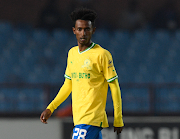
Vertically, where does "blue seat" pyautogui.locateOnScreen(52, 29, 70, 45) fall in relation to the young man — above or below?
above

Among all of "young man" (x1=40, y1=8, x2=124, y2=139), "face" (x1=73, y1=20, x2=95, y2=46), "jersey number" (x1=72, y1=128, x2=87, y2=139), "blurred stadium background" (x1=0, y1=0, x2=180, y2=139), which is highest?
"blurred stadium background" (x1=0, y1=0, x2=180, y2=139)

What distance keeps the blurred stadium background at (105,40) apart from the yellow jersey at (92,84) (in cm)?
357

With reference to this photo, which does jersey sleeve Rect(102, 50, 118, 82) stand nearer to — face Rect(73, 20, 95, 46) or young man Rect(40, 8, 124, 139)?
young man Rect(40, 8, 124, 139)

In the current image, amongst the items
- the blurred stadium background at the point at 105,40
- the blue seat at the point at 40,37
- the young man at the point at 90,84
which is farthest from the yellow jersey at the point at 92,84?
the blue seat at the point at 40,37

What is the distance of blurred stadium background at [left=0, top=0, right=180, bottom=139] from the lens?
6.45 metres

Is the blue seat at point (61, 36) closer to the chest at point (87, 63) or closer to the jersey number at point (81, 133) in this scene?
the chest at point (87, 63)

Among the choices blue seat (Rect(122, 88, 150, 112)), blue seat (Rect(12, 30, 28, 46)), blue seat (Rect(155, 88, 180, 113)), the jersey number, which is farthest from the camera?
blue seat (Rect(12, 30, 28, 46))

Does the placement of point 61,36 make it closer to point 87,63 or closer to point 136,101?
point 136,101

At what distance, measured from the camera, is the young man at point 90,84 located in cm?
241

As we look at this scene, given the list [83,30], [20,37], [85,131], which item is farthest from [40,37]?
[85,131]

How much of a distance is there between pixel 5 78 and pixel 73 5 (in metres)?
2.15

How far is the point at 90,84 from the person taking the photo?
2436mm

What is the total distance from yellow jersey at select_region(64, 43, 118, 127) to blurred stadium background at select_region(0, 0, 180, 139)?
11.7 ft

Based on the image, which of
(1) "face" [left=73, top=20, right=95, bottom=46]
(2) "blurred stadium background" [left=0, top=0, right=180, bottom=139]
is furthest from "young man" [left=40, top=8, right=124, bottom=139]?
(2) "blurred stadium background" [left=0, top=0, right=180, bottom=139]
